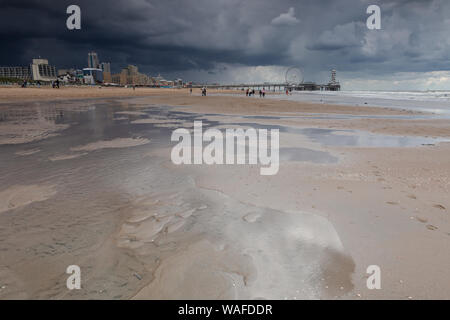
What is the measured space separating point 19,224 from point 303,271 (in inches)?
172

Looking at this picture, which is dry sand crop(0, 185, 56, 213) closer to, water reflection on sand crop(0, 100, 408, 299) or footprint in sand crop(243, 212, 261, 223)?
water reflection on sand crop(0, 100, 408, 299)

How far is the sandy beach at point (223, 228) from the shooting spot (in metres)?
2.76

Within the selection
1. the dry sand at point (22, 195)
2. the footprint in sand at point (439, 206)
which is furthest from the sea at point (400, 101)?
the dry sand at point (22, 195)

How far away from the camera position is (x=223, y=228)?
13.0ft

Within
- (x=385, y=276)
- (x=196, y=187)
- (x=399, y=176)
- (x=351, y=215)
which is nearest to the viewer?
(x=385, y=276)

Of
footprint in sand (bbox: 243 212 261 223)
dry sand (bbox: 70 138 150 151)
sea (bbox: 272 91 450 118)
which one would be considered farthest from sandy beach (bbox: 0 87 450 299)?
sea (bbox: 272 91 450 118)

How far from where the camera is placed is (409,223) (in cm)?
404

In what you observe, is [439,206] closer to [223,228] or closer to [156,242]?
[223,228]

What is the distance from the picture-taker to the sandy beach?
2.76 meters

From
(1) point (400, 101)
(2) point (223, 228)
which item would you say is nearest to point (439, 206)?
(2) point (223, 228)

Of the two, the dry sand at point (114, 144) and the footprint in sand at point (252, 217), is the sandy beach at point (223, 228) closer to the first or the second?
the footprint in sand at point (252, 217)
